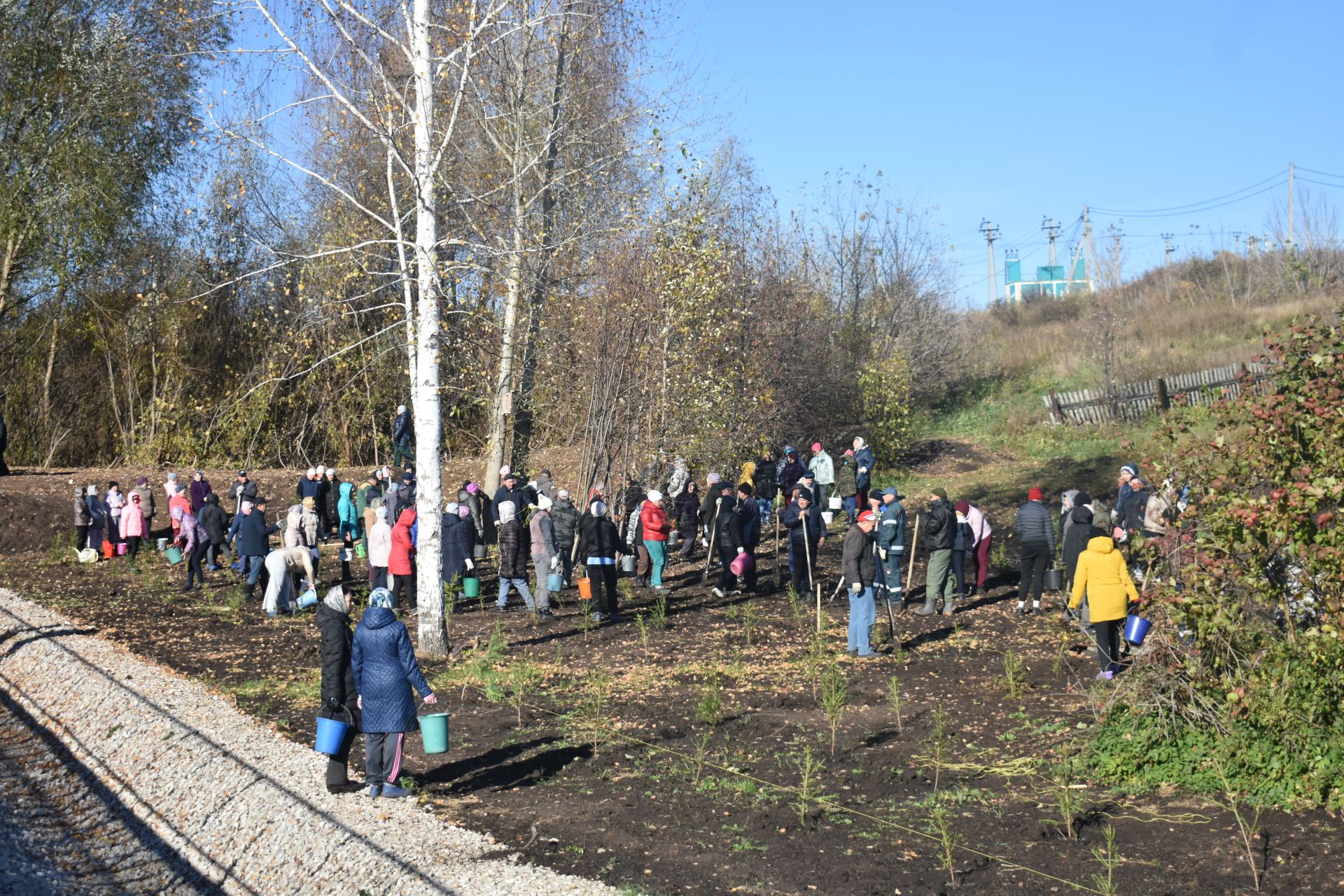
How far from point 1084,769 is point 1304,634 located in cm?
186

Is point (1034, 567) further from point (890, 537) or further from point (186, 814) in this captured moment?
point (186, 814)

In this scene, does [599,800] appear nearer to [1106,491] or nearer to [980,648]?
[980,648]

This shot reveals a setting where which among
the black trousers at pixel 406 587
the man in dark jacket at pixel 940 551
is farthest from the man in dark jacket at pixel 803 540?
the black trousers at pixel 406 587

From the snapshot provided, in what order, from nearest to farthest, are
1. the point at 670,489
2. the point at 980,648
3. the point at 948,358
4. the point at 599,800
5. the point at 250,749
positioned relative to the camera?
1. the point at 599,800
2. the point at 250,749
3. the point at 980,648
4. the point at 670,489
5. the point at 948,358

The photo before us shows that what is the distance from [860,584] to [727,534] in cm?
425

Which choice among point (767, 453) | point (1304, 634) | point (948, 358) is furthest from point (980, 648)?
point (948, 358)

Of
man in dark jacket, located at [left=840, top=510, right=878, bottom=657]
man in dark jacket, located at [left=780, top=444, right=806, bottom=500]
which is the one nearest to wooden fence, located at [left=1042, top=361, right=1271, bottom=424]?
man in dark jacket, located at [left=780, top=444, right=806, bottom=500]

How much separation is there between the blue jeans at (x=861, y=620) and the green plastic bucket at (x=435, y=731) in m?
5.40

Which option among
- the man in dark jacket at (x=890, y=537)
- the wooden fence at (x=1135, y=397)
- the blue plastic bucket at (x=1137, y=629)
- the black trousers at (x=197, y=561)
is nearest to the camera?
the blue plastic bucket at (x=1137, y=629)

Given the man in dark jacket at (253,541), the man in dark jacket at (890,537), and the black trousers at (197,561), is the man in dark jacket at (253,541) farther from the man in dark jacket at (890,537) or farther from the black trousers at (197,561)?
the man in dark jacket at (890,537)

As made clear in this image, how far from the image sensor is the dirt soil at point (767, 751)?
7.38 metres

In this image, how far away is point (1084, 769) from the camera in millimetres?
9070

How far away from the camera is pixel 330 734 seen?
887 centimetres

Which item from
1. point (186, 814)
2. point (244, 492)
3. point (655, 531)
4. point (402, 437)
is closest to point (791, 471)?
point (655, 531)
